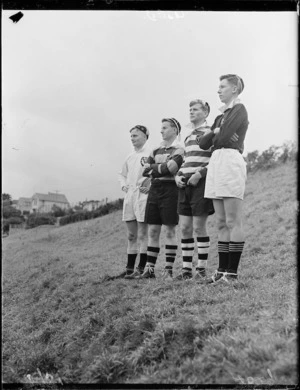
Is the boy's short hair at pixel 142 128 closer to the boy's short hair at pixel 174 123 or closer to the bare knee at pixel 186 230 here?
the boy's short hair at pixel 174 123

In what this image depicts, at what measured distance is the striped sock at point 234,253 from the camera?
422 cm

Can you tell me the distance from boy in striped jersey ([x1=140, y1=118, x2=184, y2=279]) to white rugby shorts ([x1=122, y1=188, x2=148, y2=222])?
20cm

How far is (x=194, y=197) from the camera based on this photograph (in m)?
4.84

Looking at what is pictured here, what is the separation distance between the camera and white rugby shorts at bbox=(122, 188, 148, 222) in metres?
5.68

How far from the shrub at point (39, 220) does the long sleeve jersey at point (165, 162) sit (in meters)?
8.01

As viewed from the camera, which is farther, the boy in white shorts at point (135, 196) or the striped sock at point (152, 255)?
the boy in white shorts at point (135, 196)

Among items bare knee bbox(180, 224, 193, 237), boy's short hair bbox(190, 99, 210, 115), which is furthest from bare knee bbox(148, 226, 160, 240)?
boy's short hair bbox(190, 99, 210, 115)

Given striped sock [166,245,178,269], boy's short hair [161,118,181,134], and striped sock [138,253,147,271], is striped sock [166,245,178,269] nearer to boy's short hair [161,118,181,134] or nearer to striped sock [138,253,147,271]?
striped sock [138,253,147,271]

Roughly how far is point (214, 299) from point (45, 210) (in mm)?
10865

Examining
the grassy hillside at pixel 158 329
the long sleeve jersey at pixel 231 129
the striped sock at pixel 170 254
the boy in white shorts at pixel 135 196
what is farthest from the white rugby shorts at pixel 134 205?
the long sleeve jersey at pixel 231 129

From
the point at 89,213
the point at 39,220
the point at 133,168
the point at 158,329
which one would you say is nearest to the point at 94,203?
the point at 89,213

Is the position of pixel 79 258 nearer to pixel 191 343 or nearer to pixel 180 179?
pixel 180 179

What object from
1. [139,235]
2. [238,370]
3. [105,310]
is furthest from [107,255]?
[238,370]

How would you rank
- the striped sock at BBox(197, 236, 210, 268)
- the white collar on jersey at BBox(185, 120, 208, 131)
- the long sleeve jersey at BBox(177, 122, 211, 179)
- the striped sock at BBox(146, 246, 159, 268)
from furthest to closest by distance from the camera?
the striped sock at BBox(146, 246, 159, 268) → the white collar on jersey at BBox(185, 120, 208, 131) → the long sleeve jersey at BBox(177, 122, 211, 179) → the striped sock at BBox(197, 236, 210, 268)
